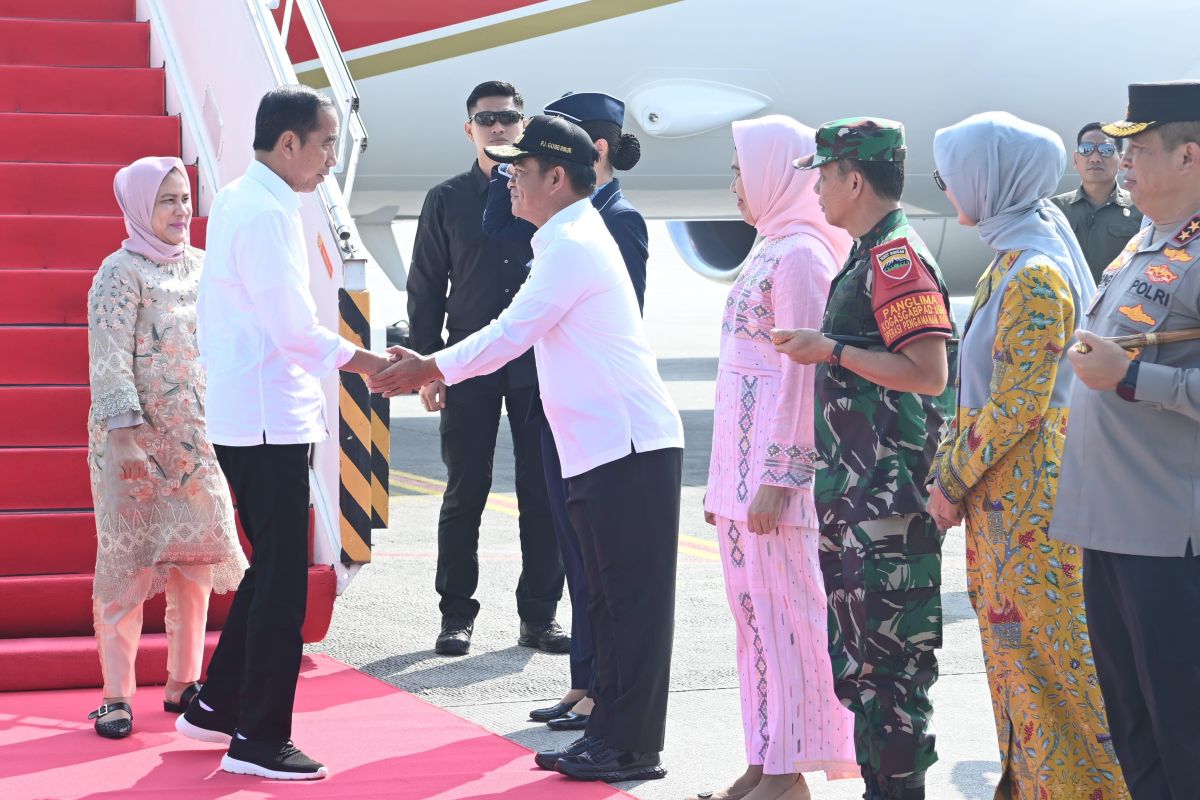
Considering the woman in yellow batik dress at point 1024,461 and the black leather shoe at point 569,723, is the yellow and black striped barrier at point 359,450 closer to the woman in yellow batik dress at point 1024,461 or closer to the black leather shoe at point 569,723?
the black leather shoe at point 569,723

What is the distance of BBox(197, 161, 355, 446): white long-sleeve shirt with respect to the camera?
3.49 metres

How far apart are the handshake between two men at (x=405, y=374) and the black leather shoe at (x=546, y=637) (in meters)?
1.44

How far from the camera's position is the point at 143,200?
13.4ft

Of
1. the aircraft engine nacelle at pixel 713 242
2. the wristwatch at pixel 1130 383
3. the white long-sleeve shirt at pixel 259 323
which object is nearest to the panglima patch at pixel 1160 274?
the wristwatch at pixel 1130 383

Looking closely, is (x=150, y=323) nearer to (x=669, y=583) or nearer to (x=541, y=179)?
(x=541, y=179)

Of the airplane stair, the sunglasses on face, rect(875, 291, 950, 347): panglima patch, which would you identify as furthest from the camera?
the sunglasses on face

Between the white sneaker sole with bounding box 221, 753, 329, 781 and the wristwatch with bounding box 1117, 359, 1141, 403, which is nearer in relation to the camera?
the wristwatch with bounding box 1117, 359, 1141, 403

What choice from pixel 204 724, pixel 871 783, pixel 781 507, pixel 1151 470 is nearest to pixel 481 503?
pixel 204 724

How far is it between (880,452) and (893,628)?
13.7 inches

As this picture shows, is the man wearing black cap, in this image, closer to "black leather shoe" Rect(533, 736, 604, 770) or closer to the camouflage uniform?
the camouflage uniform

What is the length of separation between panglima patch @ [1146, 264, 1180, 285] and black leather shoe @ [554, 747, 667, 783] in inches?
67.6

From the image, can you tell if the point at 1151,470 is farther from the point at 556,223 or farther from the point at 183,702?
the point at 183,702

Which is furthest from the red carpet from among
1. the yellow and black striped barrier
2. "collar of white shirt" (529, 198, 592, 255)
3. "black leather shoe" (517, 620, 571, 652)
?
"collar of white shirt" (529, 198, 592, 255)

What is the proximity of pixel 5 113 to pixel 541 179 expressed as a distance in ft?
12.3
